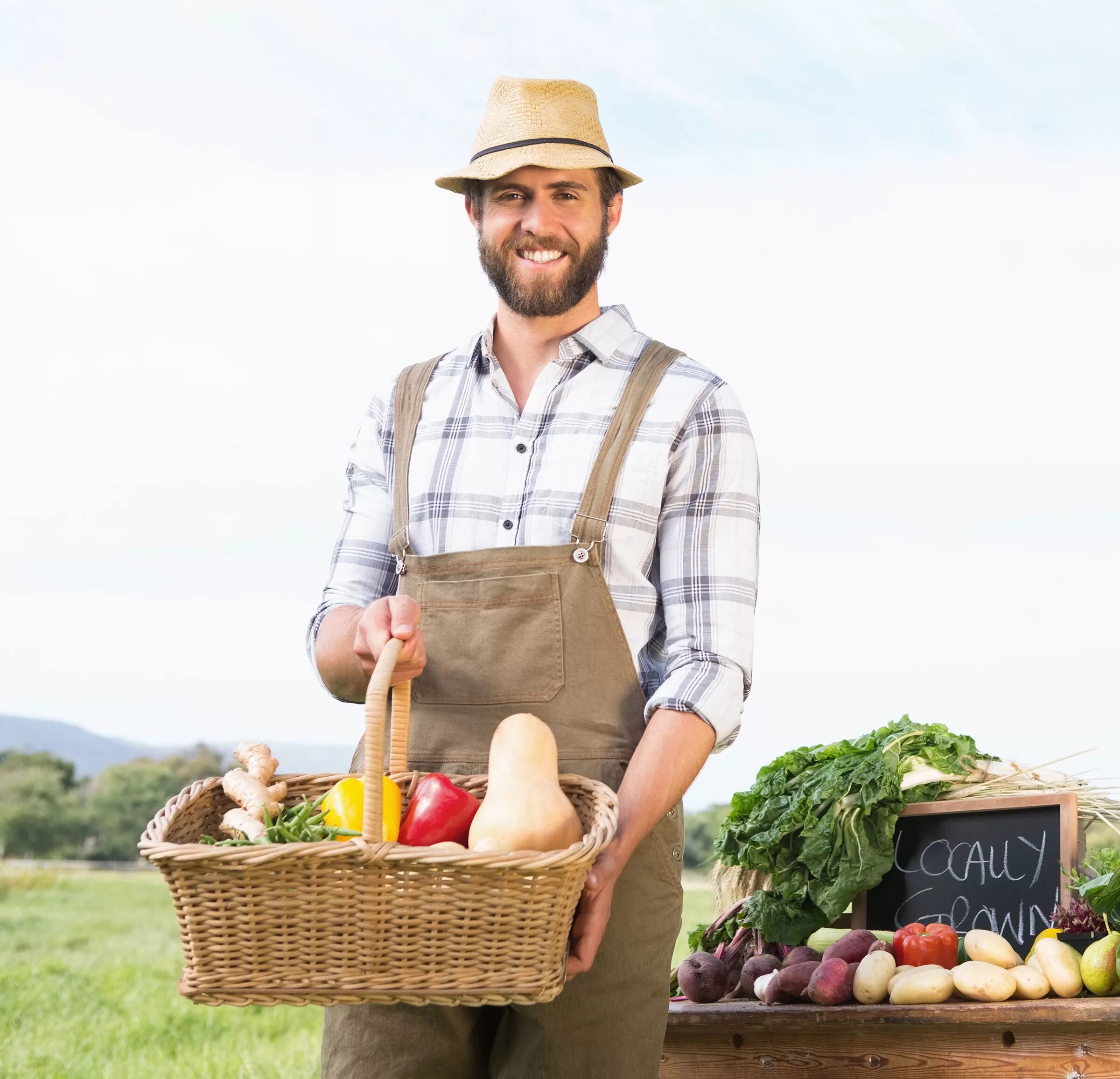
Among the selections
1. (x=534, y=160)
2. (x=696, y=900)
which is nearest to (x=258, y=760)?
(x=534, y=160)

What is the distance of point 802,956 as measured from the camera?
9.83 feet

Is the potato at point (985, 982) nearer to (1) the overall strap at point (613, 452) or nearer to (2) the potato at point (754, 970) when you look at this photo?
(2) the potato at point (754, 970)

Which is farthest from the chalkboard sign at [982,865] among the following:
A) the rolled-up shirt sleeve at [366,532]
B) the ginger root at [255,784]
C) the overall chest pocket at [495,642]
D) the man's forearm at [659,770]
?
the ginger root at [255,784]

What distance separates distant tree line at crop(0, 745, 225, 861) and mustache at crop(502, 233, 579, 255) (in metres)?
7.66

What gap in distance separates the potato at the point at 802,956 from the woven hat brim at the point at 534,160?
1.86 metres

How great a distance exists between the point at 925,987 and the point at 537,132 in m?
1.88

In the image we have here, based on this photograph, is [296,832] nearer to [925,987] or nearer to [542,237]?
[542,237]

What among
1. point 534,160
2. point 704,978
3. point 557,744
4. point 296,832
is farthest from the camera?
point 704,978

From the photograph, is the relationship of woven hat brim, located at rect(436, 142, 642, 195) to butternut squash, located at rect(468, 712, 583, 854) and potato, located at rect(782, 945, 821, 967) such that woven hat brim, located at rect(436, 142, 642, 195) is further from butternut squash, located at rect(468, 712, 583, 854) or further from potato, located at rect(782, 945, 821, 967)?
potato, located at rect(782, 945, 821, 967)

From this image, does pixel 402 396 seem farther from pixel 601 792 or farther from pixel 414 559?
pixel 601 792

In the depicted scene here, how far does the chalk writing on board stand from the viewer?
9.49 ft

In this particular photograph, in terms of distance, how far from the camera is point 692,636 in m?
2.15

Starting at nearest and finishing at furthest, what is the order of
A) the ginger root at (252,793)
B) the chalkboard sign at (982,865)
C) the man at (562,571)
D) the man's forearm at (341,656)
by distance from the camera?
1. the ginger root at (252,793)
2. the man at (562,571)
3. the man's forearm at (341,656)
4. the chalkboard sign at (982,865)

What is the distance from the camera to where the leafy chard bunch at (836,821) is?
3006 millimetres
